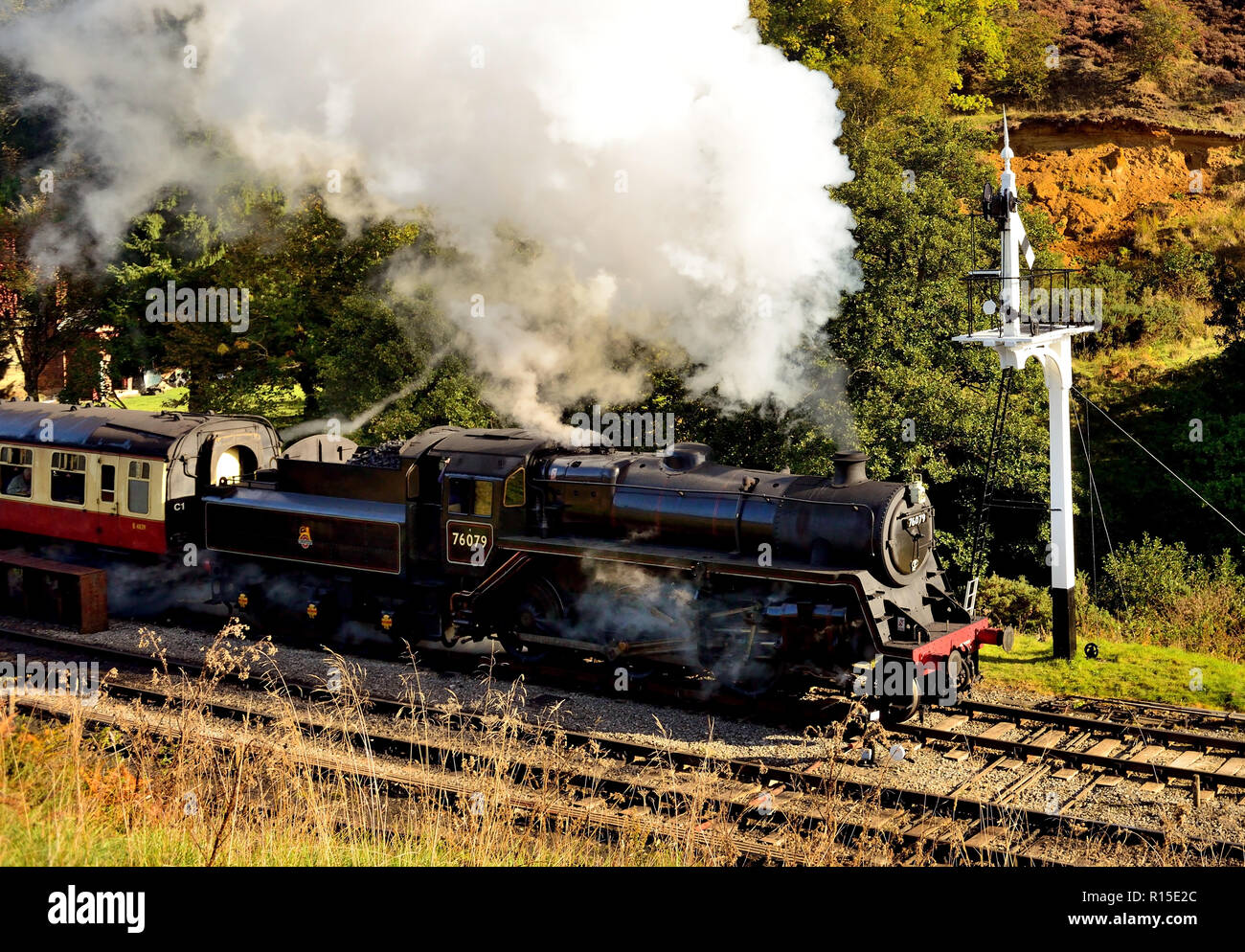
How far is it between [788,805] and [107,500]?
37.0 feet

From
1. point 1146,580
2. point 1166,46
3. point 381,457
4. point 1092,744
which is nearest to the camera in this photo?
point 1092,744

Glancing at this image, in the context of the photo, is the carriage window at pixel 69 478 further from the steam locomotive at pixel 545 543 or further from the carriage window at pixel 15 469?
the carriage window at pixel 15 469

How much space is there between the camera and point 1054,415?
13617mm

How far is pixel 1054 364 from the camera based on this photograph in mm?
13422

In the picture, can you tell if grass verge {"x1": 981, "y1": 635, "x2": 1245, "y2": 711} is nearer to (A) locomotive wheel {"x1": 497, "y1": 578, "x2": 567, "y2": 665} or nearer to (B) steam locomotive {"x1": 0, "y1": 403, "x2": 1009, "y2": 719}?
(B) steam locomotive {"x1": 0, "y1": 403, "x2": 1009, "y2": 719}

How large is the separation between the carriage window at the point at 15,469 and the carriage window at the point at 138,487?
2.23m

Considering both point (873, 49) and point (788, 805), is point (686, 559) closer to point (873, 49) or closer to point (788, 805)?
point (788, 805)

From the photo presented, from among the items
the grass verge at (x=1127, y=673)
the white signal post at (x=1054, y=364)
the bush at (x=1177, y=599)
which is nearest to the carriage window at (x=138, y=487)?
the white signal post at (x=1054, y=364)

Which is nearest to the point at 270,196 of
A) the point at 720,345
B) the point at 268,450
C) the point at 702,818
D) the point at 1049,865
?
the point at 268,450

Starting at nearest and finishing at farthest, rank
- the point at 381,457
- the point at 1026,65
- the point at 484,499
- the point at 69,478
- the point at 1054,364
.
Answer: the point at 484,499
the point at 1054,364
the point at 381,457
the point at 69,478
the point at 1026,65

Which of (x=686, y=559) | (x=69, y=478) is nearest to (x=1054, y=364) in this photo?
(x=686, y=559)

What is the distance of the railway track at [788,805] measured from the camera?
8133 mm

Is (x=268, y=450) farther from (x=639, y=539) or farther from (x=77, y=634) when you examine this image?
(x=639, y=539)

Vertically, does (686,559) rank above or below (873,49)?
below
